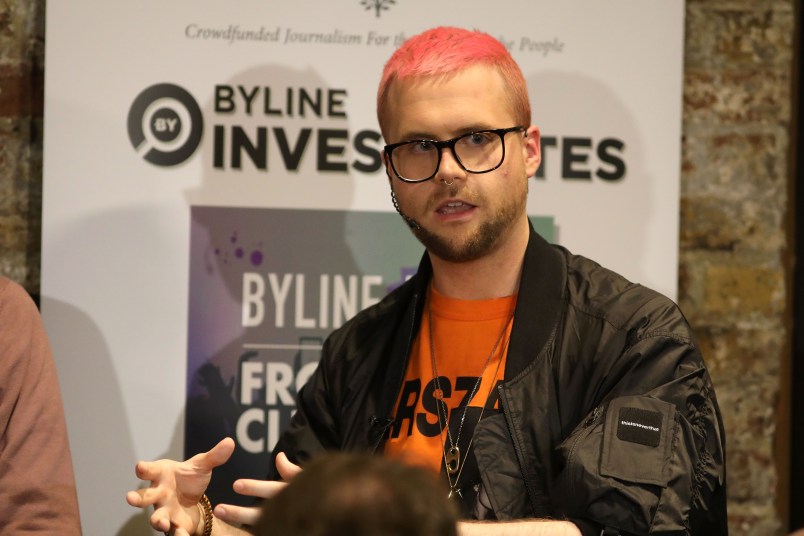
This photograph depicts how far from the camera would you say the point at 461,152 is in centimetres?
167

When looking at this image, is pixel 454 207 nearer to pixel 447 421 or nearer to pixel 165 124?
pixel 447 421

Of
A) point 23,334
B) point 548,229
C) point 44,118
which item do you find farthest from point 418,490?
point 44,118

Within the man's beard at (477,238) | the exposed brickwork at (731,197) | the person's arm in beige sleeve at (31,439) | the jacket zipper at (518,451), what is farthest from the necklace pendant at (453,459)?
the exposed brickwork at (731,197)

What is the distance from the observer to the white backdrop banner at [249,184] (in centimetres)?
219

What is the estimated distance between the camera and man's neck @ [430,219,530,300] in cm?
175

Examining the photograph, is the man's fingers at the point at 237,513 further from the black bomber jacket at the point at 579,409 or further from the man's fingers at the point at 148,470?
the black bomber jacket at the point at 579,409

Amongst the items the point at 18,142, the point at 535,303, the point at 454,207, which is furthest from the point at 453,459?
the point at 18,142

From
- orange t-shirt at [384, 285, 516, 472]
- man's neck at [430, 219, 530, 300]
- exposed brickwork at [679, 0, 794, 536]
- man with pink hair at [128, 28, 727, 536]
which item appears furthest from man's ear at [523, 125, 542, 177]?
exposed brickwork at [679, 0, 794, 536]

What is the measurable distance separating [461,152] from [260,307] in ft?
2.46

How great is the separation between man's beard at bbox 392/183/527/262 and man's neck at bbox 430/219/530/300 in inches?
1.5

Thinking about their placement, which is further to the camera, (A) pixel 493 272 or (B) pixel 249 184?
(B) pixel 249 184

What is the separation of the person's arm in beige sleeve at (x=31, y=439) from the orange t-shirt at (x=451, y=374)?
0.65 metres

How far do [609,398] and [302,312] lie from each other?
0.90 meters

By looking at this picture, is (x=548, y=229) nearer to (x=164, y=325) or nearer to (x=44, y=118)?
(x=164, y=325)
